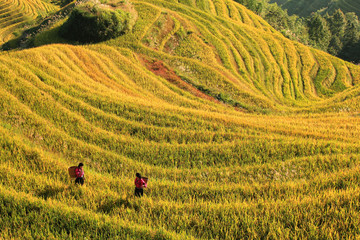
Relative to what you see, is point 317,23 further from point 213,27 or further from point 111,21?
point 111,21

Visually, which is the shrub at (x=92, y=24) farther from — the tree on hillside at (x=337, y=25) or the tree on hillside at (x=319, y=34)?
the tree on hillside at (x=337, y=25)

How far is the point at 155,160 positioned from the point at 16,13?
139249mm

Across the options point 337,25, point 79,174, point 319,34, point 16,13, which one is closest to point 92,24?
point 79,174

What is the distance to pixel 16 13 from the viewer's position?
11188 centimetres

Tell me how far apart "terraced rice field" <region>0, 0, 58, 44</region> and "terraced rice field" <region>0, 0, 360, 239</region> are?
8999 cm

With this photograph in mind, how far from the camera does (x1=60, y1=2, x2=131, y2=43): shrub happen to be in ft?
117

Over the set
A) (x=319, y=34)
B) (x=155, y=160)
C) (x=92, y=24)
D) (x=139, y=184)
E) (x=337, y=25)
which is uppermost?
(x=337, y=25)

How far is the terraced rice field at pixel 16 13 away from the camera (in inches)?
3745

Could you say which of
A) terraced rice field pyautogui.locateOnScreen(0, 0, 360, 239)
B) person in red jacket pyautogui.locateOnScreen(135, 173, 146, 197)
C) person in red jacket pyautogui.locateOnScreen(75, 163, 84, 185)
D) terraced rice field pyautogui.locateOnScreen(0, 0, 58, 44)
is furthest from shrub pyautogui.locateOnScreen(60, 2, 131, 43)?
terraced rice field pyautogui.locateOnScreen(0, 0, 58, 44)

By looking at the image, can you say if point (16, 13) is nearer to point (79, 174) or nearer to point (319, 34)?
point (79, 174)

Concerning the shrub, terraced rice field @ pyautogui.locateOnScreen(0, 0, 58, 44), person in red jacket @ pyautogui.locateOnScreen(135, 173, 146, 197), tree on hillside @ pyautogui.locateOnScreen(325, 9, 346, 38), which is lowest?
person in red jacket @ pyautogui.locateOnScreen(135, 173, 146, 197)

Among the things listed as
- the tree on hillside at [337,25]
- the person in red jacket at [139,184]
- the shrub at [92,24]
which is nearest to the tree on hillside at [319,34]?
the tree on hillside at [337,25]

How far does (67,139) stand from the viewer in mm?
13719

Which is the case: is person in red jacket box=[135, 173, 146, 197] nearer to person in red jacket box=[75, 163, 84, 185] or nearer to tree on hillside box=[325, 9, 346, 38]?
person in red jacket box=[75, 163, 84, 185]
